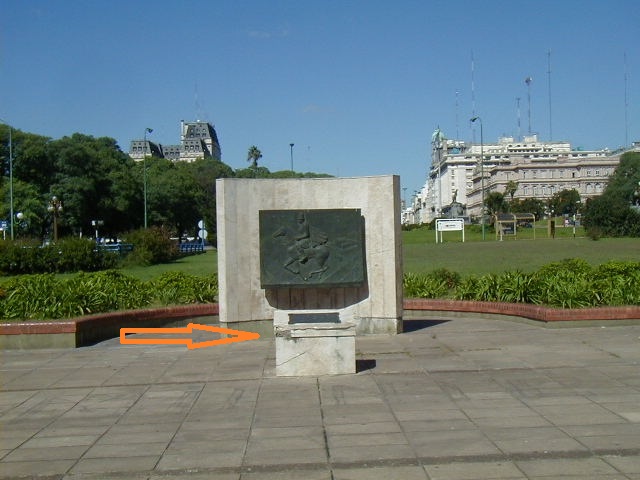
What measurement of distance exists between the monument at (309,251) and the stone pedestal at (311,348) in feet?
9.53

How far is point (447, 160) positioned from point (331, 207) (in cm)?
17461

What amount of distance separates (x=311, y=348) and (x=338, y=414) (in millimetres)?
2018

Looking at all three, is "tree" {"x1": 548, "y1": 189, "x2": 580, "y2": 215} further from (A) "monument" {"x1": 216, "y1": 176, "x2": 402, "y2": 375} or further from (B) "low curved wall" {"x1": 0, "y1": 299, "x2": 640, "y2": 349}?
(A) "monument" {"x1": 216, "y1": 176, "x2": 402, "y2": 375}

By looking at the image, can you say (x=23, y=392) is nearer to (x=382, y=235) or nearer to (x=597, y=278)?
(x=382, y=235)

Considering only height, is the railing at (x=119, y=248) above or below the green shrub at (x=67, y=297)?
above

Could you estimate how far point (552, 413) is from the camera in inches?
312

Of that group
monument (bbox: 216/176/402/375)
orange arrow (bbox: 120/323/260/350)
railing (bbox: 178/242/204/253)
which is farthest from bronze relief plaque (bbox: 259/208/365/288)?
railing (bbox: 178/242/204/253)

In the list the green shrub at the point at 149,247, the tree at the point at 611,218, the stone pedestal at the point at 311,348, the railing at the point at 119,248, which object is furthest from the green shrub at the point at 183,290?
the tree at the point at 611,218

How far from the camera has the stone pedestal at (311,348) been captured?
10070 millimetres

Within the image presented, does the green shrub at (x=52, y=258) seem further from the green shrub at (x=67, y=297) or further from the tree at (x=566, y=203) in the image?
the tree at (x=566, y=203)

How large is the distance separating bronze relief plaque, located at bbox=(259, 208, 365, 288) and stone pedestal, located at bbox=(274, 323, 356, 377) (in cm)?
312

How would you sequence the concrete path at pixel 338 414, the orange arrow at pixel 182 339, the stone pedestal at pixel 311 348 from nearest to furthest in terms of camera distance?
the concrete path at pixel 338 414 → the stone pedestal at pixel 311 348 → the orange arrow at pixel 182 339

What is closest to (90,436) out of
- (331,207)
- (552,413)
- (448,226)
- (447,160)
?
(552,413)

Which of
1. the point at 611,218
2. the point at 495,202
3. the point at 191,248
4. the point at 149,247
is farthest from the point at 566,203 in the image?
the point at 149,247
